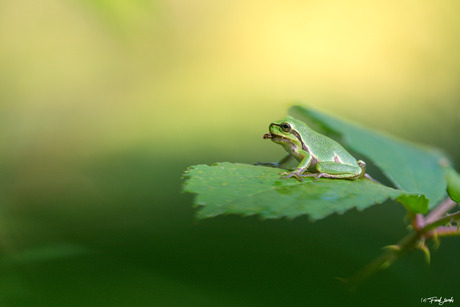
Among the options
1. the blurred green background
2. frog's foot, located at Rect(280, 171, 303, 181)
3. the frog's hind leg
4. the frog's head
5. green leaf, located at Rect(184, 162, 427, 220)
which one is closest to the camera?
green leaf, located at Rect(184, 162, 427, 220)

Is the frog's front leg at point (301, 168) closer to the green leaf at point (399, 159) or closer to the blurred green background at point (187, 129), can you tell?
the green leaf at point (399, 159)

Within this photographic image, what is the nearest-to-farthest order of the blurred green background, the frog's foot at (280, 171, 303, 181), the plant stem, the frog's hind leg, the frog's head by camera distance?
1. the frog's foot at (280, 171, 303, 181)
2. the plant stem
3. the frog's hind leg
4. the blurred green background
5. the frog's head

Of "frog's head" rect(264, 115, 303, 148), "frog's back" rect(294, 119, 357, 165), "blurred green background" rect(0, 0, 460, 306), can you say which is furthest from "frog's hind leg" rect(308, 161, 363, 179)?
"blurred green background" rect(0, 0, 460, 306)

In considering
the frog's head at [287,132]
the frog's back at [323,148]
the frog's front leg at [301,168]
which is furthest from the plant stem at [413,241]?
the frog's head at [287,132]

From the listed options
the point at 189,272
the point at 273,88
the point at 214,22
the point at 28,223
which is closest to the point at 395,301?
the point at 189,272

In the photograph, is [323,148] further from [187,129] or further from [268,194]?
[187,129]

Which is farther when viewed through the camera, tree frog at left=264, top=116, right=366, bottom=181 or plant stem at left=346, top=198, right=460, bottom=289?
tree frog at left=264, top=116, right=366, bottom=181

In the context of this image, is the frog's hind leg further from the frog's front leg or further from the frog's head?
the frog's head

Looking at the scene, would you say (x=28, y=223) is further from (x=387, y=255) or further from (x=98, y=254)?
(x=387, y=255)
